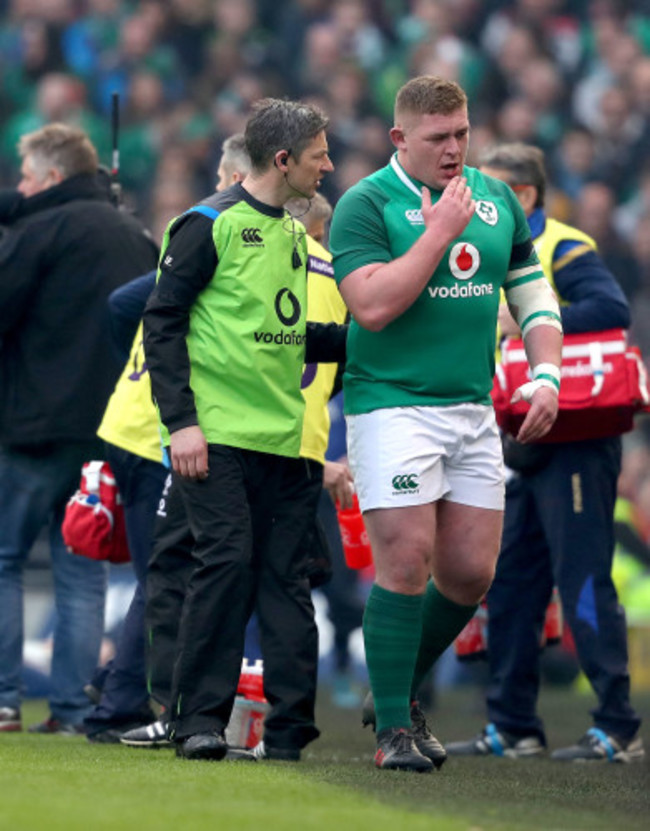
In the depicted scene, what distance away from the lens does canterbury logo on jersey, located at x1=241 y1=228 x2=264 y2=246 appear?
545 centimetres

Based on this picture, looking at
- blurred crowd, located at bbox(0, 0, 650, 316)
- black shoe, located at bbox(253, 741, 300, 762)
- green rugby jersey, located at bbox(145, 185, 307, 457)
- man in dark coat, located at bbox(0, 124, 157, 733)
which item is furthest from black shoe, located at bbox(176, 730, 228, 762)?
blurred crowd, located at bbox(0, 0, 650, 316)

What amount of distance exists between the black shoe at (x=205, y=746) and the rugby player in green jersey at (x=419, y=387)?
0.46 meters

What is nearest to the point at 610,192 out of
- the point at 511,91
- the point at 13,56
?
the point at 511,91

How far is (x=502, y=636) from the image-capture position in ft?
22.6

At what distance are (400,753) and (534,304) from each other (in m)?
1.41

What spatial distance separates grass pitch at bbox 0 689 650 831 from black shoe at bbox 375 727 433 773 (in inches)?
2.0

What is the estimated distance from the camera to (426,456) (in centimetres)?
523

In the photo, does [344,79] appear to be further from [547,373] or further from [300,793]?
[300,793]

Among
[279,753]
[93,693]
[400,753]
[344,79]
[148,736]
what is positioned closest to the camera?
[400,753]

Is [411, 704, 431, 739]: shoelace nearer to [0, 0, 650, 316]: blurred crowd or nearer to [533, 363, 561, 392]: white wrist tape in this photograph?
[533, 363, 561, 392]: white wrist tape

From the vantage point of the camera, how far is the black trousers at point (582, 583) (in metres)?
6.53

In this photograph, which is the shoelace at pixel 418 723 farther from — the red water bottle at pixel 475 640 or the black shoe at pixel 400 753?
the red water bottle at pixel 475 640

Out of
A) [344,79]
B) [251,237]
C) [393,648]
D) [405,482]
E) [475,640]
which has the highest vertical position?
[344,79]

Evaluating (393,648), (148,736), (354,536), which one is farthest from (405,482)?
(148,736)
